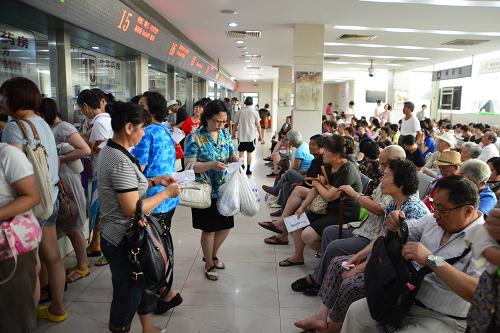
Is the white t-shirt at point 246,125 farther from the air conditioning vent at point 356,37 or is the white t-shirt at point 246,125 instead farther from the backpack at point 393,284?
the backpack at point 393,284

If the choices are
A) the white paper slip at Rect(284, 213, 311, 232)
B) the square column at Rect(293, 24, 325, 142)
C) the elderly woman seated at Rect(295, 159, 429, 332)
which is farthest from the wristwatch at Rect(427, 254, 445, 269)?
the square column at Rect(293, 24, 325, 142)

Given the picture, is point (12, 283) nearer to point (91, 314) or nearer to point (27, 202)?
point (27, 202)

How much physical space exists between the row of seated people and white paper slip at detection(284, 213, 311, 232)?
0.22 feet

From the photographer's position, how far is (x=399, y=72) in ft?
54.6

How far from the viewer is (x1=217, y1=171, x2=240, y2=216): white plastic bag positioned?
3.07 m

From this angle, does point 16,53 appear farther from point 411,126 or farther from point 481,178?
point 411,126

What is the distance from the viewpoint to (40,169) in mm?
2018

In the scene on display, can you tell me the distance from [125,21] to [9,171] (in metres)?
3.80

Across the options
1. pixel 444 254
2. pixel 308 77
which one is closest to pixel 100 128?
pixel 444 254

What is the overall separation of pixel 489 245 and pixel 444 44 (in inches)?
400

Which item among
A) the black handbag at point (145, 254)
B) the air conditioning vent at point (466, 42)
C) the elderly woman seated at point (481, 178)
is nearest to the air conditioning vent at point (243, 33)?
the air conditioning vent at point (466, 42)

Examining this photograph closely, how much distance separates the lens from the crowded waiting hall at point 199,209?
178 cm

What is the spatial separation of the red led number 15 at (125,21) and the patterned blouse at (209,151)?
101 inches

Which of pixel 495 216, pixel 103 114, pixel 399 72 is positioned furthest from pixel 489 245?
pixel 399 72
